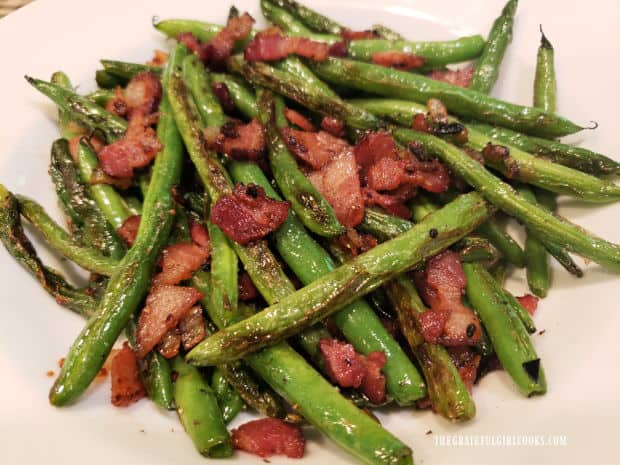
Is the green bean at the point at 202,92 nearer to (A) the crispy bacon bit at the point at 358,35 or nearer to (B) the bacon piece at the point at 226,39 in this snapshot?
(B) the bacon piece at the point at 226,39

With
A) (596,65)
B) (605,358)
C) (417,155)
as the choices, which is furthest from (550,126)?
(605,358)

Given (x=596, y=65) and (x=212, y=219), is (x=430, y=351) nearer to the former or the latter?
(x=212, y=219)

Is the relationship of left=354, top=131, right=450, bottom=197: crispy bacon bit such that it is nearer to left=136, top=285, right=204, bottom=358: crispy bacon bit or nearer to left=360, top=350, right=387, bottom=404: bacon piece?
left=360, top=350, right=387, bottom=404: bacon piece

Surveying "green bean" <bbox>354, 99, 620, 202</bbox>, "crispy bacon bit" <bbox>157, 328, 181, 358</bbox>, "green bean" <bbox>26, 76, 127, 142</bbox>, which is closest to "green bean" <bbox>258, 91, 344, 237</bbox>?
"crispy bacon bit" <bbox>157, 328, 181, 358</bbox>

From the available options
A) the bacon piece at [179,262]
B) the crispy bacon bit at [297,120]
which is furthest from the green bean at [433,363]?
the crispy bacon bit at [297,120]

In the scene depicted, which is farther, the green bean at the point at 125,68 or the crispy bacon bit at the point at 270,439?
the green bean at the point at 125,68

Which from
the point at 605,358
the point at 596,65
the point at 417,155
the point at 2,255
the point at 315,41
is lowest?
the point at 605,358
